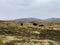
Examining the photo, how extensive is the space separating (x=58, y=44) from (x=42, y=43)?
558 cm

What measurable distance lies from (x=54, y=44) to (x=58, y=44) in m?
1.40

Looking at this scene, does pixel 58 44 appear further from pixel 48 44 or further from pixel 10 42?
pixel 10 42

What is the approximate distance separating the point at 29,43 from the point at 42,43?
5016 mm

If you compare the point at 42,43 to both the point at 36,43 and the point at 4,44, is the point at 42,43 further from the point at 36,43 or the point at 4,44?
the point at 4,44

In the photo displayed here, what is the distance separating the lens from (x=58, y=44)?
210 feet

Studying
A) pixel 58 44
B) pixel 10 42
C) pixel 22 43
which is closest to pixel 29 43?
pixel 22 43

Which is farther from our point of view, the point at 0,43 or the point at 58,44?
the point at 58,44

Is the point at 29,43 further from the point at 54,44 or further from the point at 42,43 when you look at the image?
the point at 54,44

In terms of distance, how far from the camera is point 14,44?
5981 centimetres

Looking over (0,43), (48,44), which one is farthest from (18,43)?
(48,44)

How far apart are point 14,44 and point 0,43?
15.2ft

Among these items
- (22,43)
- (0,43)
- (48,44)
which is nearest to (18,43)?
(22,43)

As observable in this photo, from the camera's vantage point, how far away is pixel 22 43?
6122cm

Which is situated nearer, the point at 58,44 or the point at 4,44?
the point at 4,44
